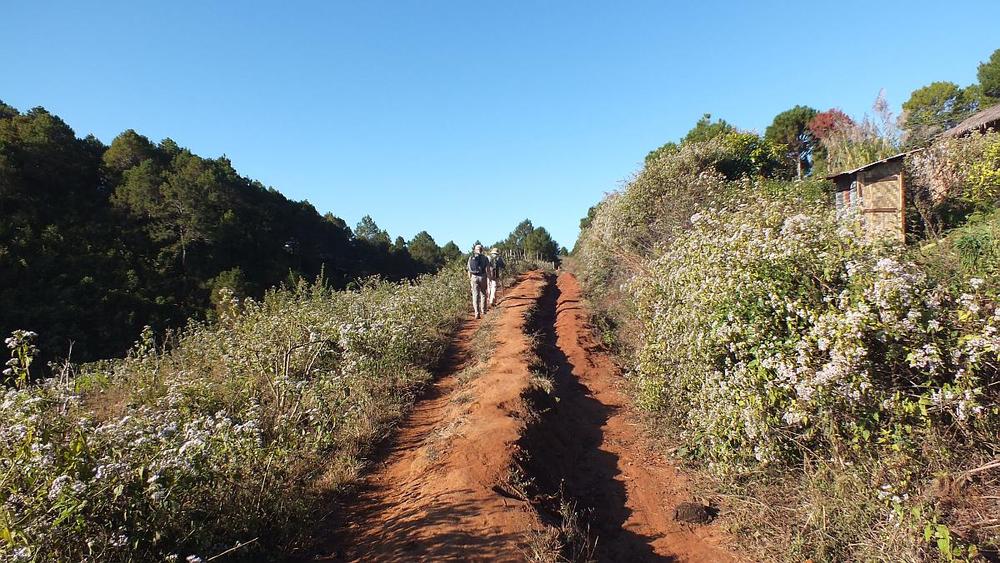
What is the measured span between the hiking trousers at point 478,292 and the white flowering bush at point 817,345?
7623mm

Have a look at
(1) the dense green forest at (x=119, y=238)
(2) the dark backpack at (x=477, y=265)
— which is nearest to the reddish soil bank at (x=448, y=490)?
(2) the dark backpack at (x=477, y=265)

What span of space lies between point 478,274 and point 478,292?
21.5 inches

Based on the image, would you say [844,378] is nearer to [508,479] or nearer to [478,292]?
[508,479]

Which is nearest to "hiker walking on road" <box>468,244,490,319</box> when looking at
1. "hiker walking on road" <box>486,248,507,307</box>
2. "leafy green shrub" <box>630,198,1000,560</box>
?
"hiker walking on road" <box>486,248,507,307</box>

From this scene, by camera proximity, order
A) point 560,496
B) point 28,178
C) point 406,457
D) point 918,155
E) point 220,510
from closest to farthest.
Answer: point 220,510 → point 560,496 → point 406,457 → point 918,155 → point 28,178

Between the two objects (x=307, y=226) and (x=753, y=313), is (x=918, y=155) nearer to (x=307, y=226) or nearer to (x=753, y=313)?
(x=753, y=313)

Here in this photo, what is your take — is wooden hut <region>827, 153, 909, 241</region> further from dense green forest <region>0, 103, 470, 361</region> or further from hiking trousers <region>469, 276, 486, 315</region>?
dense green forest <region>0, 103, 470, 361</region>

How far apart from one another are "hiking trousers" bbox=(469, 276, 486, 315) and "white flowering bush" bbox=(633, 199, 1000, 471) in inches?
300

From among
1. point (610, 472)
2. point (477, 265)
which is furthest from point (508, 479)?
point (477, 265)

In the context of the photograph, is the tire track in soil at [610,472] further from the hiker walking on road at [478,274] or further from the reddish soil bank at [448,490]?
the hiker walking on road at [478,274]

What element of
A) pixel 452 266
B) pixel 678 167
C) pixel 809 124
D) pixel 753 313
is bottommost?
pixel 753 313

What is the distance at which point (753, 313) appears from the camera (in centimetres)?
415

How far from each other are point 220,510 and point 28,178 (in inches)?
1087

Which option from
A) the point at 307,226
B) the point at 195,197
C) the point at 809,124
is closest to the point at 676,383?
the point at 195,197
